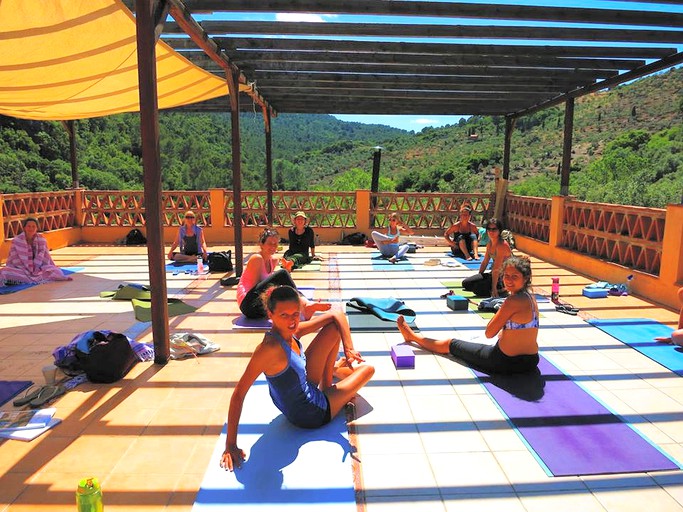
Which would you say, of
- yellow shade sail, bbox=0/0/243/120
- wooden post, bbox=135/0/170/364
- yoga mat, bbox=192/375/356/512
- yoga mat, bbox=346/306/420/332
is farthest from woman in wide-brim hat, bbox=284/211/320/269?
yoga mat, bbox=192/375/356/512

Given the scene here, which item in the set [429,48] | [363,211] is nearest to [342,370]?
[429,48]

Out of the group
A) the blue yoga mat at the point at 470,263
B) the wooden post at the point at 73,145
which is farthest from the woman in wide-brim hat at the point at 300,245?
the wooden post at the point at 73,145

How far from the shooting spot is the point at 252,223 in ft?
43.4

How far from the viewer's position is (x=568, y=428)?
3.45 meters

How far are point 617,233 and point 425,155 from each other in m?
40.6

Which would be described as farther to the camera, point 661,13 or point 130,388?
point 661,13

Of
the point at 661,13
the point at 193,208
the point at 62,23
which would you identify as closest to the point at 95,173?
the point at 193,208

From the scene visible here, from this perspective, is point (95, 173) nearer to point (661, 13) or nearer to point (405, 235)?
point (405, 235)

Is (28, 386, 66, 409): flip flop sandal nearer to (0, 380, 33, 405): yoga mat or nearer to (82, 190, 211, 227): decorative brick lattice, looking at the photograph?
(0, 380, 33, 405): yoga mat

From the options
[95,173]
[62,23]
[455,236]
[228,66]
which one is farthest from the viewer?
[95,173]

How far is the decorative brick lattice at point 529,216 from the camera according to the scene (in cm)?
1117

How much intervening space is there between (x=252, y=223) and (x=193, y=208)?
4.97ft

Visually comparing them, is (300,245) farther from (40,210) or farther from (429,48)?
(40,210)

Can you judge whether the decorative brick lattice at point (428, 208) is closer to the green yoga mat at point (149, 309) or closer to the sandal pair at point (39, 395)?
the green yoga mat at point (149, 309)
